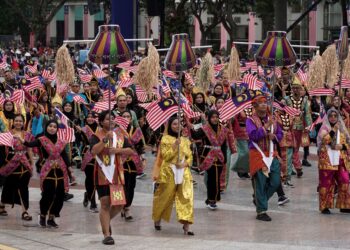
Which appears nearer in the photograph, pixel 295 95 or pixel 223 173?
pixel 223 173

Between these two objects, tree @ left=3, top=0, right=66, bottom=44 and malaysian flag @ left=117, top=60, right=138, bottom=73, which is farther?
tree @ left=3, top=0, right=66, bottom=44

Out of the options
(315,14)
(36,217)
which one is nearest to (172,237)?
(36,217)

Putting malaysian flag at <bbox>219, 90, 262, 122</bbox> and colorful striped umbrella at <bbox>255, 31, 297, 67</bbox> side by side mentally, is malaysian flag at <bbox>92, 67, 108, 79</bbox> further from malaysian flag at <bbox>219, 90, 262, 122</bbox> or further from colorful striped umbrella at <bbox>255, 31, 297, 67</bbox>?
colorful striped umbrella at <bbox>255, 31, 297, 67</bbox>

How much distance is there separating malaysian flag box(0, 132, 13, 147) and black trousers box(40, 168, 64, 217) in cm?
89

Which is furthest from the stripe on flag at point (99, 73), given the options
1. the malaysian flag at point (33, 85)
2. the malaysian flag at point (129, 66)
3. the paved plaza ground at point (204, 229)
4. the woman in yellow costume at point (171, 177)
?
the woman in yellow costume at point (171, 177)

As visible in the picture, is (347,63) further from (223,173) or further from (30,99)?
(30,99)

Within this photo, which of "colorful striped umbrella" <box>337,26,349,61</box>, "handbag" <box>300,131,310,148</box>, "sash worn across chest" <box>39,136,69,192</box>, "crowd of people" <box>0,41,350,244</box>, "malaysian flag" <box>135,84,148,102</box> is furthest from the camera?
"malaysian flag" <box>135,84,148,102</box>

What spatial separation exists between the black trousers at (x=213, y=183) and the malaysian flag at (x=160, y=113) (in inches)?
49.6

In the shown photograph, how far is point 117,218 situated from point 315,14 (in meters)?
50.5

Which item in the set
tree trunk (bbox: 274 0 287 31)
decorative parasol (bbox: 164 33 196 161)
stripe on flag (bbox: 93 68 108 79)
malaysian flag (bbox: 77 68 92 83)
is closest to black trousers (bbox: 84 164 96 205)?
decorative parasol (bbox: 164 33 196 161)

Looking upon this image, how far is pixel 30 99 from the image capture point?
17016mm

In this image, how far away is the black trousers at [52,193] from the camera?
11820mm

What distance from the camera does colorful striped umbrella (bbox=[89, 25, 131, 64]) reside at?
446 inches

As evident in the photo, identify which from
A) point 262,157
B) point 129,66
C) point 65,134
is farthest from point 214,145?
point 129,66
